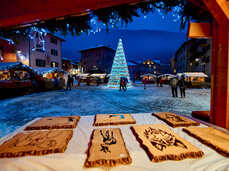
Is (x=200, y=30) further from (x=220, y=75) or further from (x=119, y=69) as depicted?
(x=119, y=69)

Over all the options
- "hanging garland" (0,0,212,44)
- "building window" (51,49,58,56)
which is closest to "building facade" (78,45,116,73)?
"building window" (51,49,58,56)

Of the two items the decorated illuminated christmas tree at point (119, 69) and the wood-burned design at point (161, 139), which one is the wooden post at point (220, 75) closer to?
the wood-burned design at point (161, 139)

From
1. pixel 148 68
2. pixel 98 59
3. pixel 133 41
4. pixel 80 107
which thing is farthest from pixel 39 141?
pixel 133 41

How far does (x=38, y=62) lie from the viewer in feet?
67.3

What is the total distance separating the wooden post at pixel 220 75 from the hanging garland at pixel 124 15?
787 millimetres

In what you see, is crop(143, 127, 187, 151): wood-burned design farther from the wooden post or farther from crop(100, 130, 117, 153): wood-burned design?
the wooden post

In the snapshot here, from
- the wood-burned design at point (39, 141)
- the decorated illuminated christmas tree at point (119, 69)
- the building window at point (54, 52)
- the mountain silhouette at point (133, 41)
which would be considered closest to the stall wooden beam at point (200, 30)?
the wood-burned design at point (39, 141)

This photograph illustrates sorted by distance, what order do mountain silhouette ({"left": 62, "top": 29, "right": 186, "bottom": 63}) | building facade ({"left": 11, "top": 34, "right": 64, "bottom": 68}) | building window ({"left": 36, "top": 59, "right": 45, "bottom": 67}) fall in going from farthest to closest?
mountain silhouette ({"left": 62, "top": 29, "right": 186, "bottom": 63})
building window ({"left": 36, "top": 59, "right": 45, "bottom": 67})
building facade ({"left": 11, "top": 34, "right": 64, "bottom": 68})

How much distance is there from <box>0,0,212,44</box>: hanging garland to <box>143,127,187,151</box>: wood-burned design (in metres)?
2.80

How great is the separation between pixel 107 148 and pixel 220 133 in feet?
5.51

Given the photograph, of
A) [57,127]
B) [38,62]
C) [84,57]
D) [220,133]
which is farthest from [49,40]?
[220,133]

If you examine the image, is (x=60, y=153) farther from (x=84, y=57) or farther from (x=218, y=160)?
(x=84, y=57)

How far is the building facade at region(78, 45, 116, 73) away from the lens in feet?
136

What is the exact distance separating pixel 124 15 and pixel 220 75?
2.56 metres
